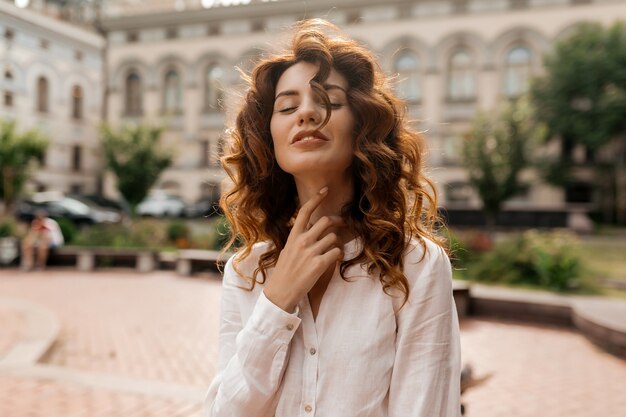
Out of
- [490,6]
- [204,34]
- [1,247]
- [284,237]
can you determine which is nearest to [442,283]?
[284,237]

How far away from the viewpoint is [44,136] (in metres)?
20.5

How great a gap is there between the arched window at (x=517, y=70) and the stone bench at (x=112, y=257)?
76.6 feet

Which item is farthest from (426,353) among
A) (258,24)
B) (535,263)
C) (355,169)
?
(258,24)

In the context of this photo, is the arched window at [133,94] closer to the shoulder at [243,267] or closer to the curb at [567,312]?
the curb at [567,312]

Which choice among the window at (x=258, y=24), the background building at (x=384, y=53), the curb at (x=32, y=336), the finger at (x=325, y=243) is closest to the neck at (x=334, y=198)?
the finger at (x=325, y=243)

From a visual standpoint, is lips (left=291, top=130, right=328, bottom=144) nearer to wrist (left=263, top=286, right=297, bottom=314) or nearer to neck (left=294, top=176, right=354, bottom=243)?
neck (left=294, top=176, right=354, bottom=243)

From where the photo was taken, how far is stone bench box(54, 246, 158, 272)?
1536 centimetres

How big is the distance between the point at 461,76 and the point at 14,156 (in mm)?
23406

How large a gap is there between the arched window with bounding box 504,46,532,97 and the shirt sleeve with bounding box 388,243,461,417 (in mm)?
32201

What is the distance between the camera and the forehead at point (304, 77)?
5.28 ft

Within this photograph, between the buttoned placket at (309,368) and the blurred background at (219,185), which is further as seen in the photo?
the blurred background at (219,185)

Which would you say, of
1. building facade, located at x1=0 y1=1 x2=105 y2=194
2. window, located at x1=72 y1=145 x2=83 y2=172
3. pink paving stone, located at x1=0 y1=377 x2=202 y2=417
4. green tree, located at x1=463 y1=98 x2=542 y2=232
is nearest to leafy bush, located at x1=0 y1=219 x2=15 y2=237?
building facade, located at x1=0 y1=1 x2=105 y2=194

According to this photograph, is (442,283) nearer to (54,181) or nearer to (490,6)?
(54,181)

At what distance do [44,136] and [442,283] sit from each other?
21635mm
